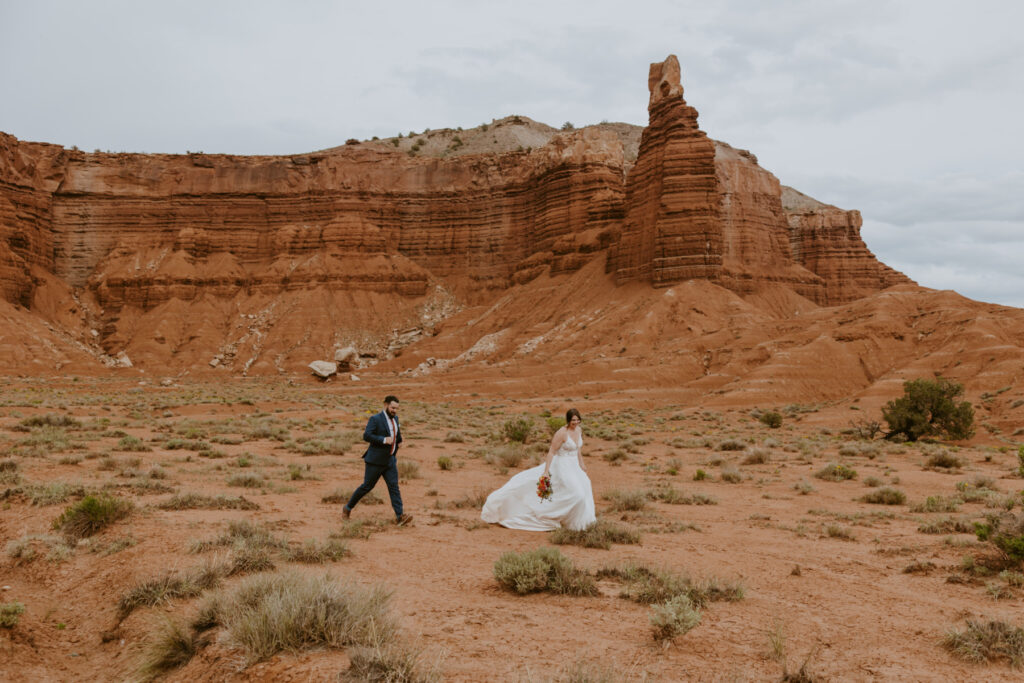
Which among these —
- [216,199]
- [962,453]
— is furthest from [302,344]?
[962,453]

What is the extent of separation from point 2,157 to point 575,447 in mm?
73204

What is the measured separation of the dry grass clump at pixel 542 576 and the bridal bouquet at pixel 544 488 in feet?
7.94

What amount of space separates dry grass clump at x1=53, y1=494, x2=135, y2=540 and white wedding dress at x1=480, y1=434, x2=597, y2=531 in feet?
16.2

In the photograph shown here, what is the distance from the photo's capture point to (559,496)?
29.5 feet

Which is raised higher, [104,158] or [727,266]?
[104,158]

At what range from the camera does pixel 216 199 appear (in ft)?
233

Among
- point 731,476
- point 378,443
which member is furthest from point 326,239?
point 378,443

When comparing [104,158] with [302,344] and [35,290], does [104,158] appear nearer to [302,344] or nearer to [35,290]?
[35,290]

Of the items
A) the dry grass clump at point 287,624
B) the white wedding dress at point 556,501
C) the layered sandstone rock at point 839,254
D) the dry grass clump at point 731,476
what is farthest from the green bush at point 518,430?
the layered sandstone rock at point 839,254

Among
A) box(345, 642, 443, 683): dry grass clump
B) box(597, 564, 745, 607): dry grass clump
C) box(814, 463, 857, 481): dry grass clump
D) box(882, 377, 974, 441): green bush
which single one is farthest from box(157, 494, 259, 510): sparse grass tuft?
box(882, 377, 974, 441): green bush

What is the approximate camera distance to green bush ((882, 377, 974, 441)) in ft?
73.4

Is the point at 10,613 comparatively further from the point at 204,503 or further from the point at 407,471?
the point at 407,471

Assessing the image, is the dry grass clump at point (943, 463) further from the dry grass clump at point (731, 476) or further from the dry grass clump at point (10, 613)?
the dry grass clump at point (10, 613)

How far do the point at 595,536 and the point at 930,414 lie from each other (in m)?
19.9
